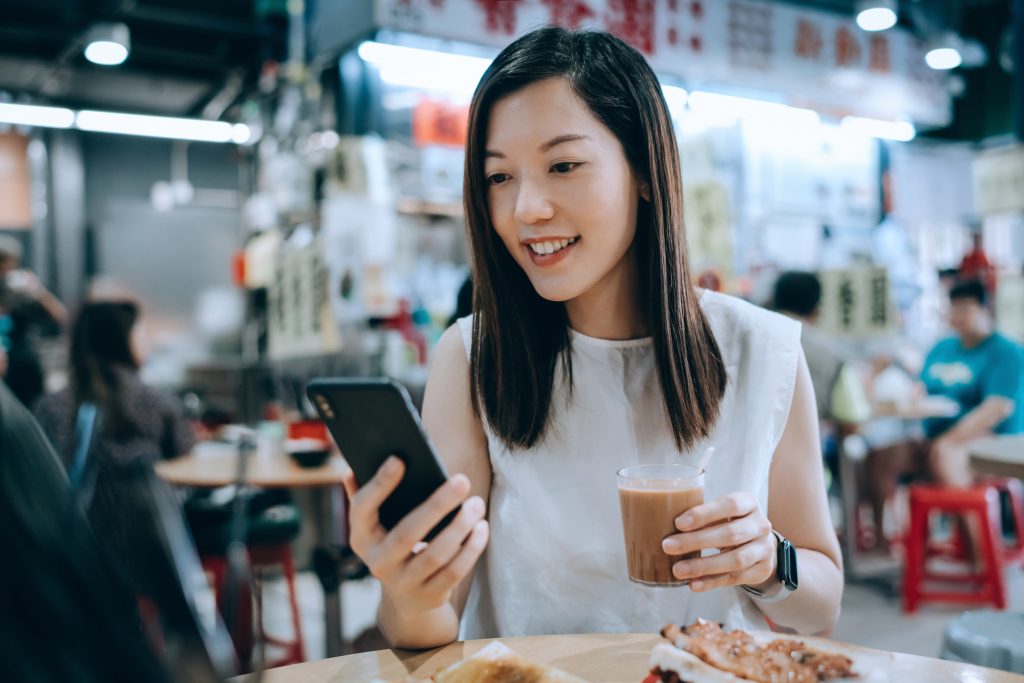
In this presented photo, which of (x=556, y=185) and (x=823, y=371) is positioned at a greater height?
(x=556, y=185)

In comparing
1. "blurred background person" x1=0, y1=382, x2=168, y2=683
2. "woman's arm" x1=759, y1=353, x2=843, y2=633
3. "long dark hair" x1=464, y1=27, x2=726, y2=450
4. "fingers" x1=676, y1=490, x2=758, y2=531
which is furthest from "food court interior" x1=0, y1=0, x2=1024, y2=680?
"blurred background person" x1=0, y1=382, x2=168, y2=683

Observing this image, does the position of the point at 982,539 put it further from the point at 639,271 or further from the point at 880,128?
the point at 880,128

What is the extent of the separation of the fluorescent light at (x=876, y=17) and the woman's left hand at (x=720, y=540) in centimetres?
572

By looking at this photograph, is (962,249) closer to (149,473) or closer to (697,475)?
(697,475)

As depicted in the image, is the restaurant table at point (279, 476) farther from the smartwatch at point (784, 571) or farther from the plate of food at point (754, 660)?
the plate of food at point (754, 660)

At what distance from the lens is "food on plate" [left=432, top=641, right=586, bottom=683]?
3.55 feet

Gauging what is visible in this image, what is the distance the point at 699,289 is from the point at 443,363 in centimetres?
59

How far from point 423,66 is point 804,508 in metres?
5.01

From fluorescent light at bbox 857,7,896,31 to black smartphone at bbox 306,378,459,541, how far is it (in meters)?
6.03

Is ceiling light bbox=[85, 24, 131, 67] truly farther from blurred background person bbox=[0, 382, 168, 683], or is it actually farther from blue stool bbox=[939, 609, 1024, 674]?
blurred background person bbox=[0, 382, 168, 683]

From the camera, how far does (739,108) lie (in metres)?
6.90

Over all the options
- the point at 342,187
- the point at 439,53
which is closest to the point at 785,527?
the point at 342,187

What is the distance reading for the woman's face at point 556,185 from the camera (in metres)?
1.50

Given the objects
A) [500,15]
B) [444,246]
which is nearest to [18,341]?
[444,246]
